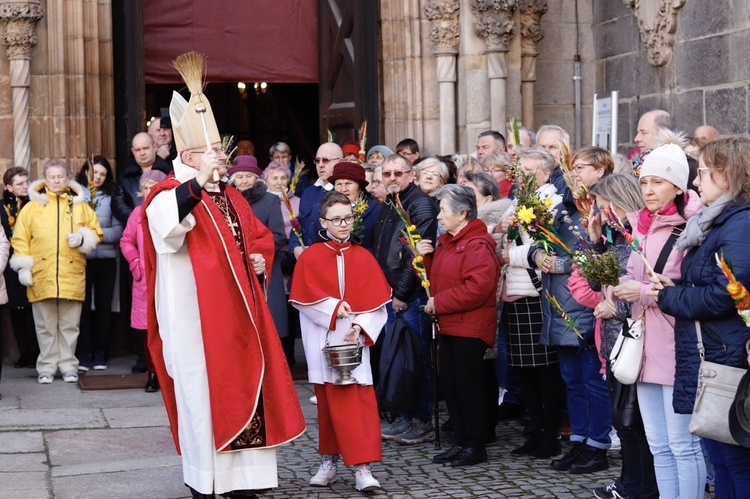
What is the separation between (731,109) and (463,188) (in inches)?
122

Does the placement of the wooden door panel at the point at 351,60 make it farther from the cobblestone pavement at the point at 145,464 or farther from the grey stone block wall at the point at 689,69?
the cobblestone pavement at the point at 145,464

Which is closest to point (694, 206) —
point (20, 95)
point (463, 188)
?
point (463, 188)

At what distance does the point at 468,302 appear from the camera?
740 centimetres

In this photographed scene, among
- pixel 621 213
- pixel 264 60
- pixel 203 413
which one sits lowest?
pixel 203 413

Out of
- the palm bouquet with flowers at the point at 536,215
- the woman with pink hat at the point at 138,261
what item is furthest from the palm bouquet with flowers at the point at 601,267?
the woman with pink hat at the point at 138,261

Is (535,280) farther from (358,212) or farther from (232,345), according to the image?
(232,345)

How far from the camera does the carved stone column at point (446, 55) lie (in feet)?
39.0

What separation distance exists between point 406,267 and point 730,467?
3.46 meters

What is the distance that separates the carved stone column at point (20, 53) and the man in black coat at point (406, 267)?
4000 mm

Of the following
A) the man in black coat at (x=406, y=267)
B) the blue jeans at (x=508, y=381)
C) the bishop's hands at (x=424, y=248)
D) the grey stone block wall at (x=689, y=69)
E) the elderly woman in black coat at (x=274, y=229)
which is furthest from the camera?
the elderly woman in black coat at (x=274, y=229)

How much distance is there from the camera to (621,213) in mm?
6227

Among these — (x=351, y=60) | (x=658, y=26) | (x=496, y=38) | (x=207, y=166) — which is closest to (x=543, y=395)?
(x=207, y=166)

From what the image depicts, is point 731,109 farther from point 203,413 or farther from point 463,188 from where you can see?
point 203,413

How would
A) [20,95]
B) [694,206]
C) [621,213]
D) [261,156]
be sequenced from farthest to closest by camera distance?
[261,156] < [20,95] < [621,213] < [694,206]
